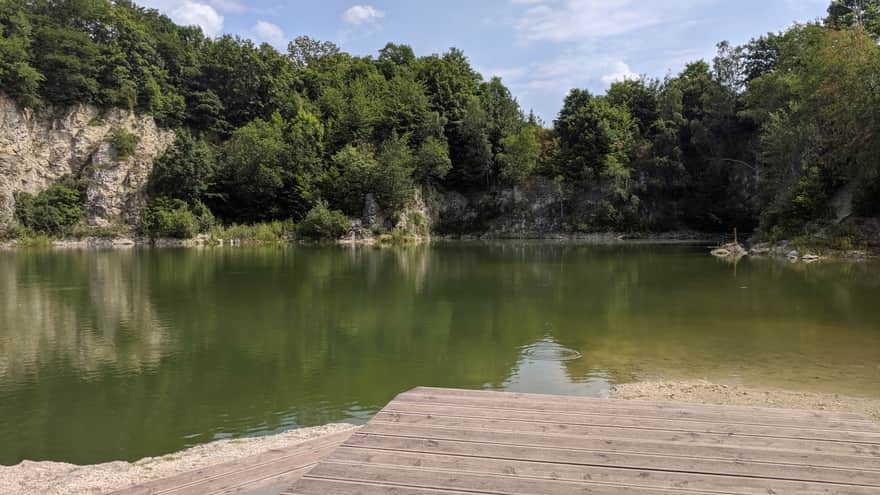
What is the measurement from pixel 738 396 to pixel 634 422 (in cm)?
583

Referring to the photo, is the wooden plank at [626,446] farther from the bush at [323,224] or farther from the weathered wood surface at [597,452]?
the bush at [323,224]

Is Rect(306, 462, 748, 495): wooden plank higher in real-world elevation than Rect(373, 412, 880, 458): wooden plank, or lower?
lower

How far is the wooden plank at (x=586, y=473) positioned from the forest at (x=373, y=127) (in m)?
44.5

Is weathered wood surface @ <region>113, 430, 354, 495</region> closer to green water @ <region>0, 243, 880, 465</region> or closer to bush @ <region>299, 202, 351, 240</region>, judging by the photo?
green water @ <region>0, 243, 880, 465</region>

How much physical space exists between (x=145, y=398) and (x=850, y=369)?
1183cm

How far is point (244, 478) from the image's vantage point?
4.14 meters

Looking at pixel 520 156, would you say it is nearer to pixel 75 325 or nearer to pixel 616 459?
pixel 75 325

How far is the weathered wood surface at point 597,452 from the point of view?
2498 mm

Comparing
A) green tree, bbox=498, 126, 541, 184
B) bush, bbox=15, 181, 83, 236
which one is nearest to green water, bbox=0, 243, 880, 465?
bush, bbox=15, 181, 83, 236

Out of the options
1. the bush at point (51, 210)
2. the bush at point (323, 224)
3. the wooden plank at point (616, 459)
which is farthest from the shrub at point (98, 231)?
the wooden plank at point (616, 459)

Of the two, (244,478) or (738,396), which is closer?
(244,478)

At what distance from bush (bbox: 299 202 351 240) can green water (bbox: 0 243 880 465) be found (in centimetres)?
3143

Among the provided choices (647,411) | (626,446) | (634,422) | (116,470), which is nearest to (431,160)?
(116,470)

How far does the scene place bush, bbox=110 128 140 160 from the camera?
55500 mm
